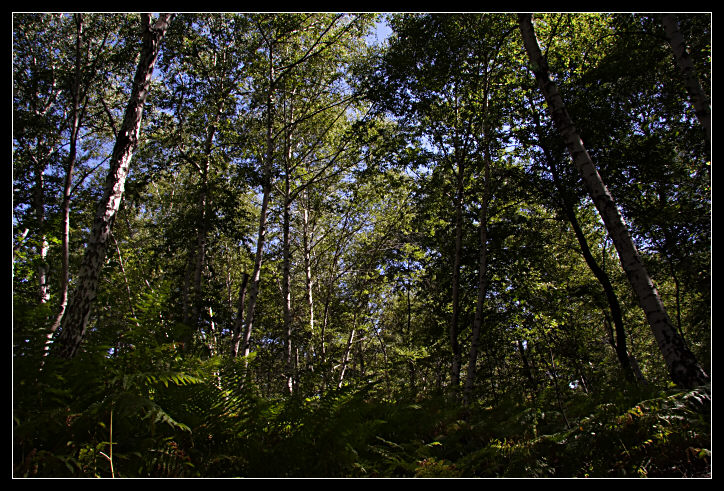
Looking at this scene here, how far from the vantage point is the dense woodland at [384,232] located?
10.0 feet

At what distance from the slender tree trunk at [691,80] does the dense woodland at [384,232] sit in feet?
0.11

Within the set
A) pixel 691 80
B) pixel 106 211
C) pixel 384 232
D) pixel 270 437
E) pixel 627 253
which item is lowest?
pixel 270 437

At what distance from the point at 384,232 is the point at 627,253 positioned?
35.2 feet

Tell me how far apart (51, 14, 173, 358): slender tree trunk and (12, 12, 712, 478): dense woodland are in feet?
0.08

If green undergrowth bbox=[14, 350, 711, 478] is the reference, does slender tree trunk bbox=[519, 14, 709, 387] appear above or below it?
above

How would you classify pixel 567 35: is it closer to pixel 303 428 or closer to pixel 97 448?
pixel 303 428

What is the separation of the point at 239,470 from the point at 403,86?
9.51 m

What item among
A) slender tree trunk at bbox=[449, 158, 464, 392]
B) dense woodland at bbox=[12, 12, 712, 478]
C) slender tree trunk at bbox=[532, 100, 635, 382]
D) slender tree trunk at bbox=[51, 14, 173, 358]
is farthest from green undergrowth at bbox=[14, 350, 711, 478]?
slender tree trunk at bbox=[532, 100, 635, 382]

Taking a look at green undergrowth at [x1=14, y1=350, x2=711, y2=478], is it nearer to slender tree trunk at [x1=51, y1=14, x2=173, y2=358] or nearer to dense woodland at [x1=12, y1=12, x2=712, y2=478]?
dense woodland at [x1=12, y1=12, x2=712, y2=478]

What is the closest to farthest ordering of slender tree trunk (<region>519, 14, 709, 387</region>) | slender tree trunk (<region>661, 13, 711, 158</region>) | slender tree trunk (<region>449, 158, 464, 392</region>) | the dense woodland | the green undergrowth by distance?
1. the green undergrowth
2. the dense woodland
3. slender tree trunk (<region>519, 14, 709, 387</region>)
4. slender tree trunk (<region>661, 13, 711, 158</region>)
5. slender tree trunk (<region>449, 158, 464, 392</region>)

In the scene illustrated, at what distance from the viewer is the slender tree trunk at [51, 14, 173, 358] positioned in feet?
12.1

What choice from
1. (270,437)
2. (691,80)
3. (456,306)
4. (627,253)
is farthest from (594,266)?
(270,437)

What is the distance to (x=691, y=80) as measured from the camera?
13.8ft

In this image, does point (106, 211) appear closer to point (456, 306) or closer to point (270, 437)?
point (270, 437)
